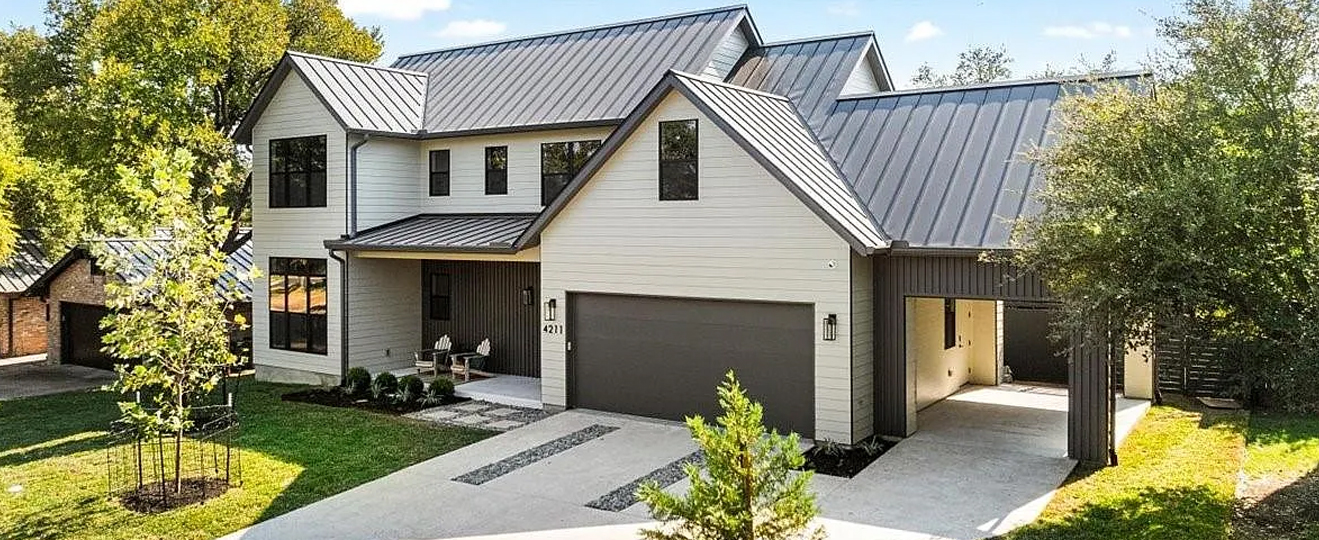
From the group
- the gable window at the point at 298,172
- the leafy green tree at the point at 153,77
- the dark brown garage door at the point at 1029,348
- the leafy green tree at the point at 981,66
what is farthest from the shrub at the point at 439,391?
the leafy green tree at the point at 981,66

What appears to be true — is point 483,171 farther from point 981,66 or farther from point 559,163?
point 981,66

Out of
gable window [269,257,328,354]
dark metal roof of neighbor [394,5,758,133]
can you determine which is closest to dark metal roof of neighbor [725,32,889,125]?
dark metal roof of neighbor [394,5,758,133]

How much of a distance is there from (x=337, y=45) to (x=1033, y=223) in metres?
20.4

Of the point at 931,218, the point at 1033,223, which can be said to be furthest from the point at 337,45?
the point at 1033,223

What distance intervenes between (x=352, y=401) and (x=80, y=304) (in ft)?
33.2

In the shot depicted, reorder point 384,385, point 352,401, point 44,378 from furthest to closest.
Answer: point 44,378
point 384,385
point 352,401

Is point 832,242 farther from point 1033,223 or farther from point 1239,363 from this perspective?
point 1239,363

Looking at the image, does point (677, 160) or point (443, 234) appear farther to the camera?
point (443, 234)

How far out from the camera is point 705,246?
14.1 m

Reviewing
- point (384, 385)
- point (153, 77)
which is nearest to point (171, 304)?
point (384, 385)

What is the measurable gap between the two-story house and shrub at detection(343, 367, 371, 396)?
925mm

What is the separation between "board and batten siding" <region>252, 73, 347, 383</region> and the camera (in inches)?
731

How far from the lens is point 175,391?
1124 centimetres

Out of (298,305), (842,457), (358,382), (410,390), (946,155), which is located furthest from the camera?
(298,305)
